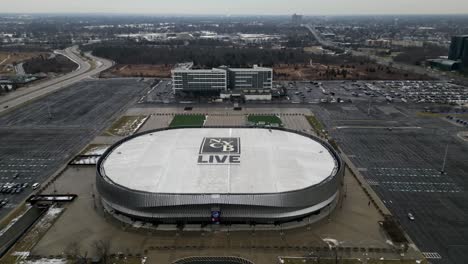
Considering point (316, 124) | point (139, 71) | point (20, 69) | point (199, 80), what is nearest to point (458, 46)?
point (316, 124)

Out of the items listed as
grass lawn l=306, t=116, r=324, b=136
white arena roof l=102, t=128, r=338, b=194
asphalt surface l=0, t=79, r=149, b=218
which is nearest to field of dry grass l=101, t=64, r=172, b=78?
asphalt surface l=0, t=79, r=149, b=218

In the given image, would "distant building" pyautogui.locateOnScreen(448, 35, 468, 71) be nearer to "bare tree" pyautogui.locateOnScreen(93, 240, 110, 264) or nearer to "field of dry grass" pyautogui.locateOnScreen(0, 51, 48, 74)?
"bare tree" pyautogui.locateOnScreen(93, 240, 110, 264)

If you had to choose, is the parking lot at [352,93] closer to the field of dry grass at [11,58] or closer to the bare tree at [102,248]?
the bare tree at [102,248]

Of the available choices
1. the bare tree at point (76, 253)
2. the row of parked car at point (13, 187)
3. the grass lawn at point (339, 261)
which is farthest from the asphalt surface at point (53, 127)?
the grass lawn at point (339, 261)

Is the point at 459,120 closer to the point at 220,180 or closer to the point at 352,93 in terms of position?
the point at 352,93

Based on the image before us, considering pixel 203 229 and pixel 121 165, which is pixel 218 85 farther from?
pixel 203 229

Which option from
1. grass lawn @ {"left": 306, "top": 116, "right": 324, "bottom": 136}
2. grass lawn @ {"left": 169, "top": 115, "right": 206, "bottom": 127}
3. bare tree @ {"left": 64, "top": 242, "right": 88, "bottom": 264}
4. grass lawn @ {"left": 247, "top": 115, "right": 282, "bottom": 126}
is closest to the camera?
bare tree @ {"left": 64, "top": 242, "right": 88, "bottom": 264}

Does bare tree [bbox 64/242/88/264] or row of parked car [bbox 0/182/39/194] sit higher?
row of parked car [bbox 0/182/39/194]
